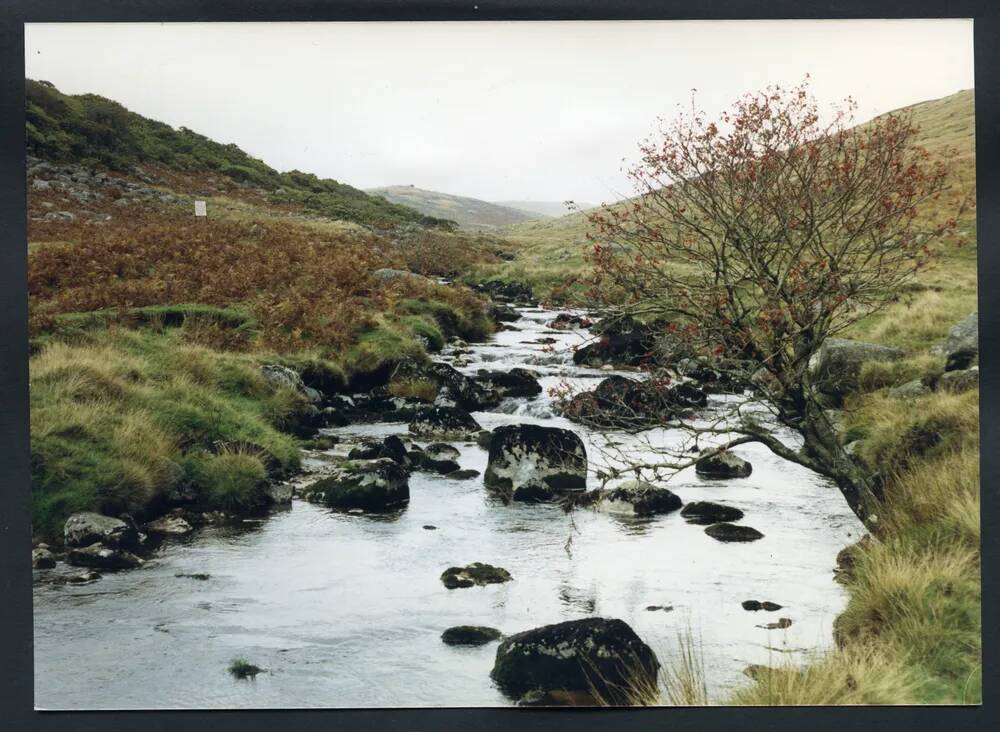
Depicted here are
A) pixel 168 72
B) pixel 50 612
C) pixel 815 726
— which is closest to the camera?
pixel 815 726

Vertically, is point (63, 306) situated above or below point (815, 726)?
above

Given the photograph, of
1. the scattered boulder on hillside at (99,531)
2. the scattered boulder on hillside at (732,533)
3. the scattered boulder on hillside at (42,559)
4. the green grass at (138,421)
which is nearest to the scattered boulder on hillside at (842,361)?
the scattered boulder on hillside at (732,533)

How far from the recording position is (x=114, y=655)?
5.46 m

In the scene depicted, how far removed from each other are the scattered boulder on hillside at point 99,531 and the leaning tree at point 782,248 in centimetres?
366

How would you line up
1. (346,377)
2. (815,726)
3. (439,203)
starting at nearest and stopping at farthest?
1. (815,726)
2. (439,203)
3. (346,377)

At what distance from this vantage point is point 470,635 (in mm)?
5512

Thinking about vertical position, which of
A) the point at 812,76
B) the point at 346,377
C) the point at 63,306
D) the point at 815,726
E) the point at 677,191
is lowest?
the point at 815,726

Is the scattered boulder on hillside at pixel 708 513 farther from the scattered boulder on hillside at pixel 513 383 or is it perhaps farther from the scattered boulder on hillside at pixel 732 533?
the scattered boulder on hillside at pixel 513 383

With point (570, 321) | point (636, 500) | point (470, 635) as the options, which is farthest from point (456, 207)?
point (470, 635)

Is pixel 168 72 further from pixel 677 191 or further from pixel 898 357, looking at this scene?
pixel 898 357

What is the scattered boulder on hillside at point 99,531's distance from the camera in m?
5.77

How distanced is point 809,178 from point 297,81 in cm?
372

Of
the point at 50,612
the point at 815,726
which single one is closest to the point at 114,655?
the point at 50,612

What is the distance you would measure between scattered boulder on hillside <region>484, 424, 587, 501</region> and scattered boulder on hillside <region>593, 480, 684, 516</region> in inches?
8.6
